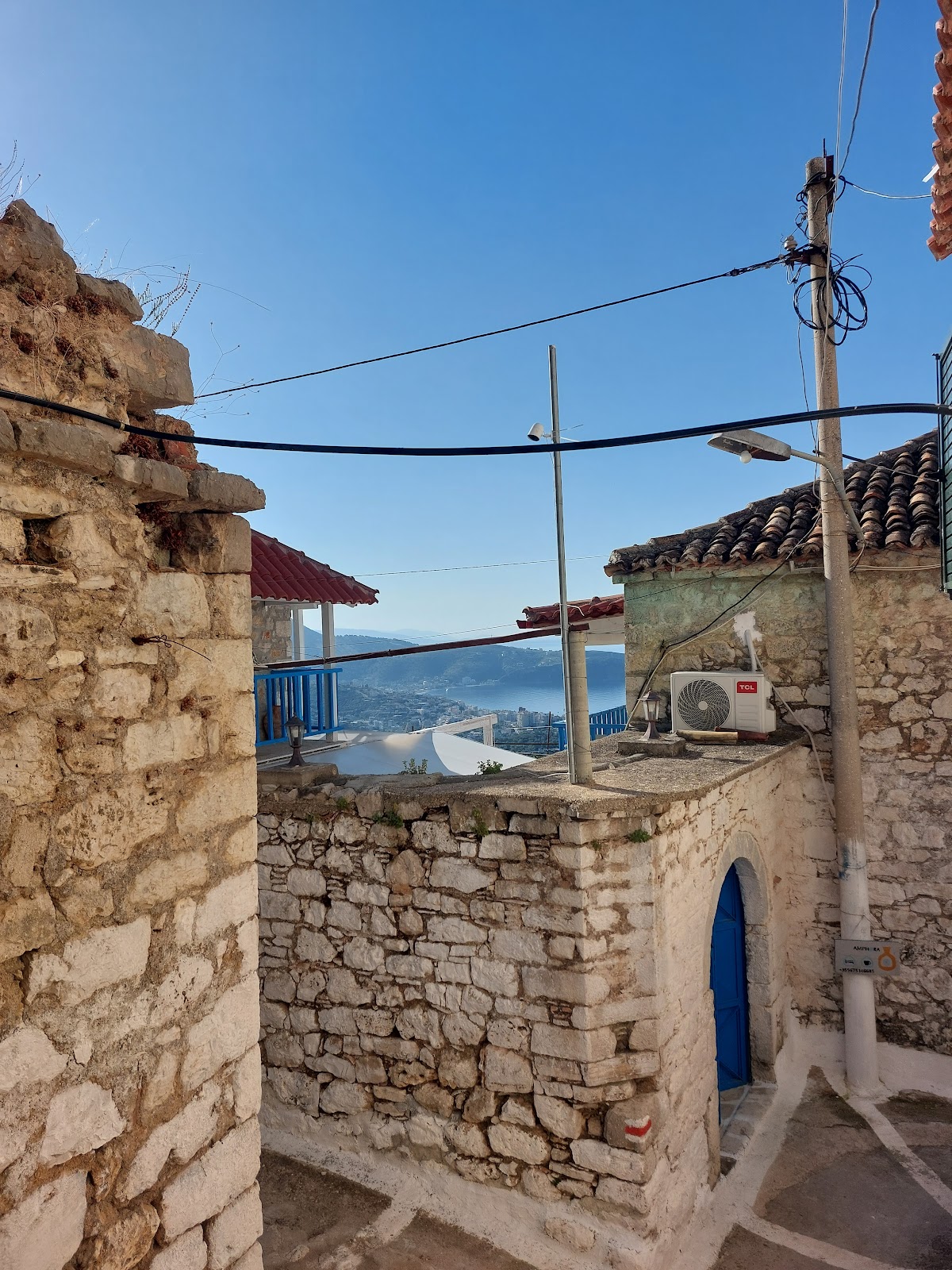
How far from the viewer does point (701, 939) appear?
565 cm

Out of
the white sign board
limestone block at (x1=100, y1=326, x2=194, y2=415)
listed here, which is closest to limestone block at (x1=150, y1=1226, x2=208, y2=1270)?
limestone block at (x1=100, y1=326, x2=194, y2=415)

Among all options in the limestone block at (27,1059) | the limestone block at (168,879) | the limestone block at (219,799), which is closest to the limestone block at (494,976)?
the limestone block at (219,799)

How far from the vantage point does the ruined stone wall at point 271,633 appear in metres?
9.93

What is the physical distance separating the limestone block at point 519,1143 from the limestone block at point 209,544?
14.2ft

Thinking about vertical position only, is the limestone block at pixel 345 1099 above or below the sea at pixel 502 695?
below

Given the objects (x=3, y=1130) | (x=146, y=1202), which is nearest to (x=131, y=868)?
(x=3, y=1130)

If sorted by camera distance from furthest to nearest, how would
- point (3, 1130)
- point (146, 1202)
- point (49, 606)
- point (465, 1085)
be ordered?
point (465, 1085) → point (146, 1202) → point (49, 606) → point (3, 1130)

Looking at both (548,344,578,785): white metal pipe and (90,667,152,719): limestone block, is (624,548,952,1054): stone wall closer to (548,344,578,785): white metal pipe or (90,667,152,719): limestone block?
(548,344,578,785): white metal pipe

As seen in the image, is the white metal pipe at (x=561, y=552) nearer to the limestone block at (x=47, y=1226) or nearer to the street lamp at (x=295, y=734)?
the street lamp at (x=295, y=734)

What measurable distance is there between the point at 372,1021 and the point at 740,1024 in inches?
143

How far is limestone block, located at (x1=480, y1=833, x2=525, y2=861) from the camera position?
4953 mm

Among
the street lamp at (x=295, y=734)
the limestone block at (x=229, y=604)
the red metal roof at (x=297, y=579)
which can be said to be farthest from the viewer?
the red metal roof at (x=297, y=579)

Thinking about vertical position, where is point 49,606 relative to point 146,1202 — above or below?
above

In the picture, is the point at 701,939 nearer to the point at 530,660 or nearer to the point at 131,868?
the point at 131,868
